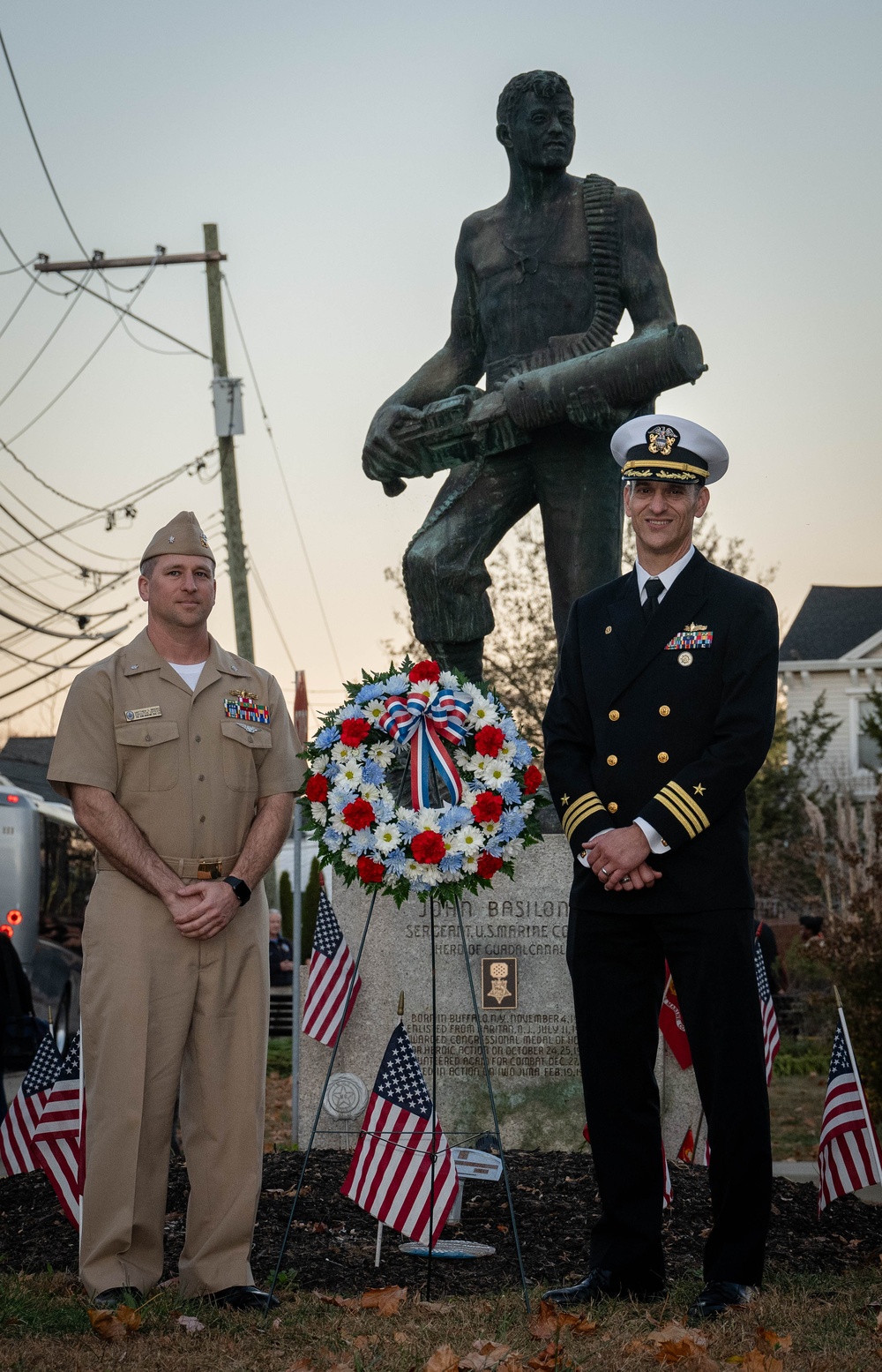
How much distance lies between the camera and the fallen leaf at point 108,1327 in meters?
3.91

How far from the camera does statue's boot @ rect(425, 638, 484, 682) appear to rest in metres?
7.38

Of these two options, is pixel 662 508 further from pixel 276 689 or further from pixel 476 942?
pixel 476 942

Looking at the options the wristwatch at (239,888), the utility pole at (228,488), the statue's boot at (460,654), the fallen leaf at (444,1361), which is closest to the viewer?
the fallen leaf at (444,1361)

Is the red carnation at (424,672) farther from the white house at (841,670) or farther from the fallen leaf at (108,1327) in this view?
the white house at (841,670)

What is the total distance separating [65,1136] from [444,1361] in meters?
2.04

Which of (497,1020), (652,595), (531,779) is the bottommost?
(497,1020)

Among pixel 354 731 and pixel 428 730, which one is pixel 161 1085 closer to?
pixel 354 731

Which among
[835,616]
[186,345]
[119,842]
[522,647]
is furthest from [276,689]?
[835,616]

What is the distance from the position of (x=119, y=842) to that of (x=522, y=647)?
2384cm

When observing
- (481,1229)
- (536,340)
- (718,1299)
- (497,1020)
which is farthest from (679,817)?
(536,340)

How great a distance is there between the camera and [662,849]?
4.05 metres

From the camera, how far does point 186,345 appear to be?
20.0 meters

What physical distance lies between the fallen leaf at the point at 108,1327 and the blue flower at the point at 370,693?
1.91 m

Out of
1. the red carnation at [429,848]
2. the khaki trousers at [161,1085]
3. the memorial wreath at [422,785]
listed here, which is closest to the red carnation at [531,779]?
the memorial wreath at [422,785]
